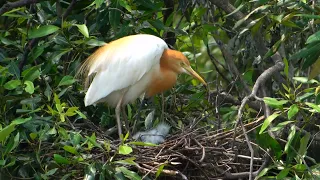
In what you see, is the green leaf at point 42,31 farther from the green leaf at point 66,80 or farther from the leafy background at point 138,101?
the green leaf at point 66,80

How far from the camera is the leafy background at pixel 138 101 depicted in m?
3.55

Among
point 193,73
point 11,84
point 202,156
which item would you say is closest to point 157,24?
point 193,73

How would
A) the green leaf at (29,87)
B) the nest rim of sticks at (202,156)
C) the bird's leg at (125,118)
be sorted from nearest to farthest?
the green leaf at (29,87) < the nest rim of sticks at (202,156) < the bird's leg at (125,118)

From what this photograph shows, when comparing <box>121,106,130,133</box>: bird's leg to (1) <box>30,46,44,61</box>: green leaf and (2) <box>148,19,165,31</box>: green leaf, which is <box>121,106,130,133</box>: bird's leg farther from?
(1) <box>30,46,44,61</box>: green leaf

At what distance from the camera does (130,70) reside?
445 centimetres

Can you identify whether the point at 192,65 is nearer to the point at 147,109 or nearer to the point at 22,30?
the point at 147,109

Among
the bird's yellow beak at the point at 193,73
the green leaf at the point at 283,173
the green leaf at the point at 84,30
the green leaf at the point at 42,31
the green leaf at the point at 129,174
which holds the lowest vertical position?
the bird's yellow beak at the point at 193,73

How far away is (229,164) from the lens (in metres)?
4.01

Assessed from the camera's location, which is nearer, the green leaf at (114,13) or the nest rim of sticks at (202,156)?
the nest rim of sticks at (202,156)

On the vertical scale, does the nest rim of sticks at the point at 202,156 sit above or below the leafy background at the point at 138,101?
below

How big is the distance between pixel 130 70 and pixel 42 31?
26.5 inches

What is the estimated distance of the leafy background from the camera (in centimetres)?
355

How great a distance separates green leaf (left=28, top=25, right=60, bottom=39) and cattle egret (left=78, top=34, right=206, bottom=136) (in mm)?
407

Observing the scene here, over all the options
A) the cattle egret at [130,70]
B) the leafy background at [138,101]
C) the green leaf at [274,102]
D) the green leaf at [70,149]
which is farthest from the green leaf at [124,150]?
the cattle egret at [130,70]
